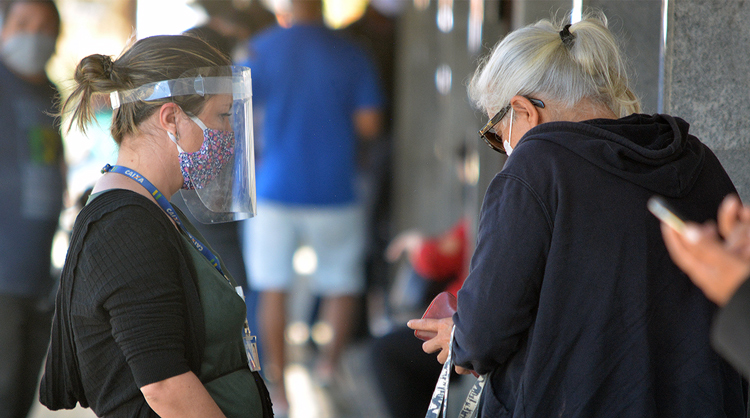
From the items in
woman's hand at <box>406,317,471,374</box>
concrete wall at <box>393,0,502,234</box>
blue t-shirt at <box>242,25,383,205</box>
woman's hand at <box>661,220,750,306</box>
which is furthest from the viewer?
concrete wall at <box>393,0,502,234</box>

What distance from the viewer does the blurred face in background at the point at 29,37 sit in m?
3.35

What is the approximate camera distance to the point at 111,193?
1.42m

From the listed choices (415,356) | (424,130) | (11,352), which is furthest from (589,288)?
(424,130)

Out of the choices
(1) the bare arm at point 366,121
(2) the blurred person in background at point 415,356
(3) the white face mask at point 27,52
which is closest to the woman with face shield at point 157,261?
(2) the blurred person in background at point 415,356

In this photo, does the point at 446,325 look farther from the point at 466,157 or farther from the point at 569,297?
the point at 466,157

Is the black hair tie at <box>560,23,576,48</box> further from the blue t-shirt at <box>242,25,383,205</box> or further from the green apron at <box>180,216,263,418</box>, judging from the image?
the blue t-shirt at <box>242,25,383,205</box>

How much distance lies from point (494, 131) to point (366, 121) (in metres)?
2.36

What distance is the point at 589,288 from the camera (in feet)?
4.25

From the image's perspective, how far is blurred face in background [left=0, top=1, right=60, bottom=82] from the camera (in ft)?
11.0

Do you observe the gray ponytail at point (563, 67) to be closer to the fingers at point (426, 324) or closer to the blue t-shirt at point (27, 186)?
the fingers at point (426, 324)

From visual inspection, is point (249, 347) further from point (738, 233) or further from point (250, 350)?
point (738, 233)

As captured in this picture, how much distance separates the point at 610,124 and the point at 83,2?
3.76 meters

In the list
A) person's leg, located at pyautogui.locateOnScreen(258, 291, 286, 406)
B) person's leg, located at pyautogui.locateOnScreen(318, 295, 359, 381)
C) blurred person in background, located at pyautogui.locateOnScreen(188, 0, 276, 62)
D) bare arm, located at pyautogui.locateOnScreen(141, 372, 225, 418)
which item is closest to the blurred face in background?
blurred person in background, located at pyautogui.locateOnScreen(188, 0, 276, 62)

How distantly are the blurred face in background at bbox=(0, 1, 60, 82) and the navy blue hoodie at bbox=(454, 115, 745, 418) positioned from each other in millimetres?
2887
